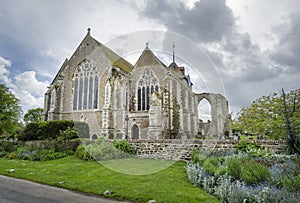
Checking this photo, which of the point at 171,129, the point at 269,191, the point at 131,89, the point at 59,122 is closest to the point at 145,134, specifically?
the point at 171,129

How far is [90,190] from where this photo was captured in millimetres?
5902

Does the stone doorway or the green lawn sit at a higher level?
the stone doorway

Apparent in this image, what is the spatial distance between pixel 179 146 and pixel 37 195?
7.88 metres

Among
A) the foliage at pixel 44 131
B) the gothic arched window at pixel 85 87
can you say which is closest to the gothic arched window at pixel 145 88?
the gothic arched window at pixel 85 87

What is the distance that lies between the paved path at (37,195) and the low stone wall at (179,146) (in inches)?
264

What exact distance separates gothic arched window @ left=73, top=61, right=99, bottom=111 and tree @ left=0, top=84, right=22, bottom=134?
981 centimetres

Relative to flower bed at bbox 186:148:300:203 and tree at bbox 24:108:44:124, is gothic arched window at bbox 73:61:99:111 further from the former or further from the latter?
tree at bbox 24:108:44:124

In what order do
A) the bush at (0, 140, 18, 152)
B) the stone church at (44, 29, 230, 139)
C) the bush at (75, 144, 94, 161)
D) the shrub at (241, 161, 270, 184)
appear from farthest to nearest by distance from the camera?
1. the stone church at (44, 29, 230, 139)
2. the bush at (0, 140, 18, 152)
3. the bush at (75, 144, 94, 161)
4. the shrub at (241, 161, 270, 184)

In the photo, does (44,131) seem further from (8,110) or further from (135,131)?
(8,110)

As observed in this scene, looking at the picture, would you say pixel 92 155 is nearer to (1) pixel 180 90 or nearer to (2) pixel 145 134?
(2) pixel 145 134

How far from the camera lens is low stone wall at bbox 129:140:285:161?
9688 millimetres

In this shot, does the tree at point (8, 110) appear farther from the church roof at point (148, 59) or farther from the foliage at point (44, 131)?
the church roof at point (148, 59)

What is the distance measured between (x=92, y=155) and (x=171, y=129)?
9.81m

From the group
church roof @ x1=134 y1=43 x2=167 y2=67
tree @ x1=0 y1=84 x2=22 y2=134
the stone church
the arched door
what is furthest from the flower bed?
tree @ x1=0 y1=84 x2=22 y2=134
